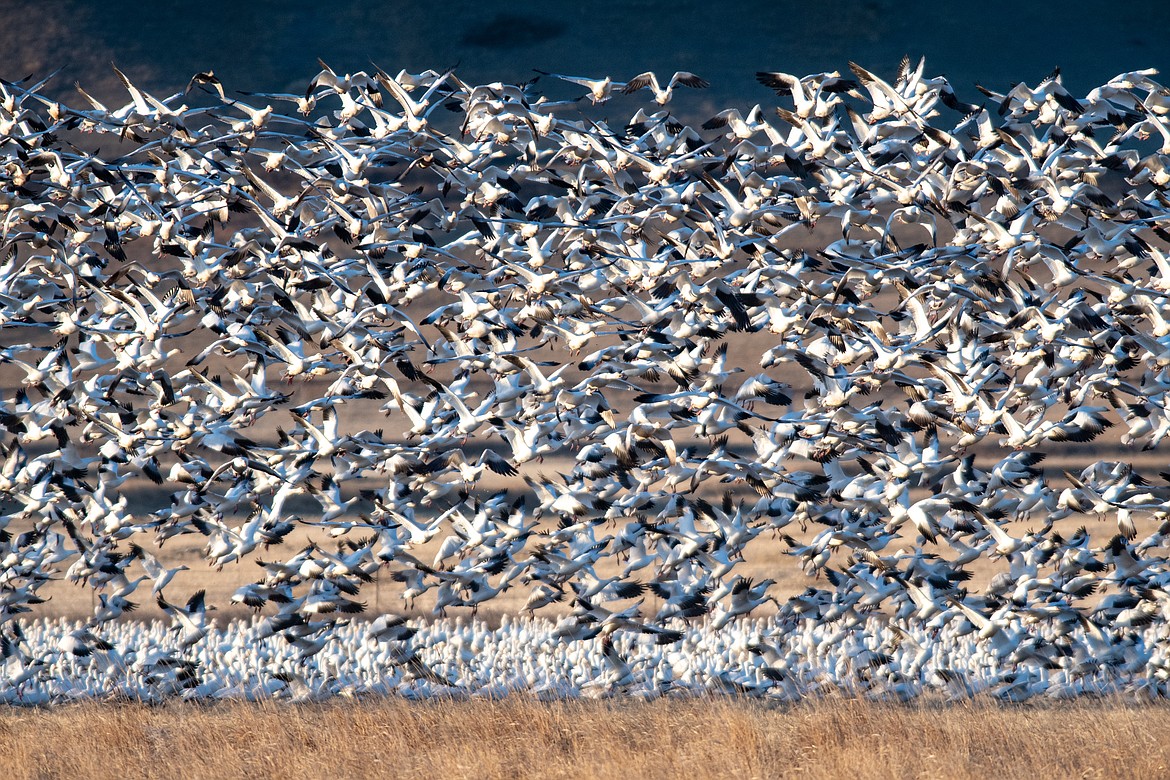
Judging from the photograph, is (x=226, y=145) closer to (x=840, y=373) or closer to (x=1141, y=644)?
(x=840, y=373)

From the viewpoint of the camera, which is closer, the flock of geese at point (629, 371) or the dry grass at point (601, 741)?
the dry grass at point (601, 741)

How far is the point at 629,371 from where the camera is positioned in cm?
694

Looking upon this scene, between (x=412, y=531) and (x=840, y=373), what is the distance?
9.74ft

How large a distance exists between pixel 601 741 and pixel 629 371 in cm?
234

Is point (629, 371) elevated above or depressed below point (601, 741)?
above

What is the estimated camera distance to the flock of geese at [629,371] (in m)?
6.75

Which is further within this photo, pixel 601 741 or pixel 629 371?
pixel 629 371

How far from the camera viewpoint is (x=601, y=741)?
5.71 m

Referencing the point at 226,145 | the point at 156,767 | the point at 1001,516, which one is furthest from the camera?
the point at 226,145

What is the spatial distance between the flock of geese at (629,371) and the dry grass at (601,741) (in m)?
0.67

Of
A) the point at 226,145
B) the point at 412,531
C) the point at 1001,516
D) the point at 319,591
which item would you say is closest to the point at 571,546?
the point at 412,531

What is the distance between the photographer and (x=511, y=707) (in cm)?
634

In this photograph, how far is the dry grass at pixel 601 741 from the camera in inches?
207

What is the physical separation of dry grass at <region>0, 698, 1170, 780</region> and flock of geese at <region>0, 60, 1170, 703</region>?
2.18ft
